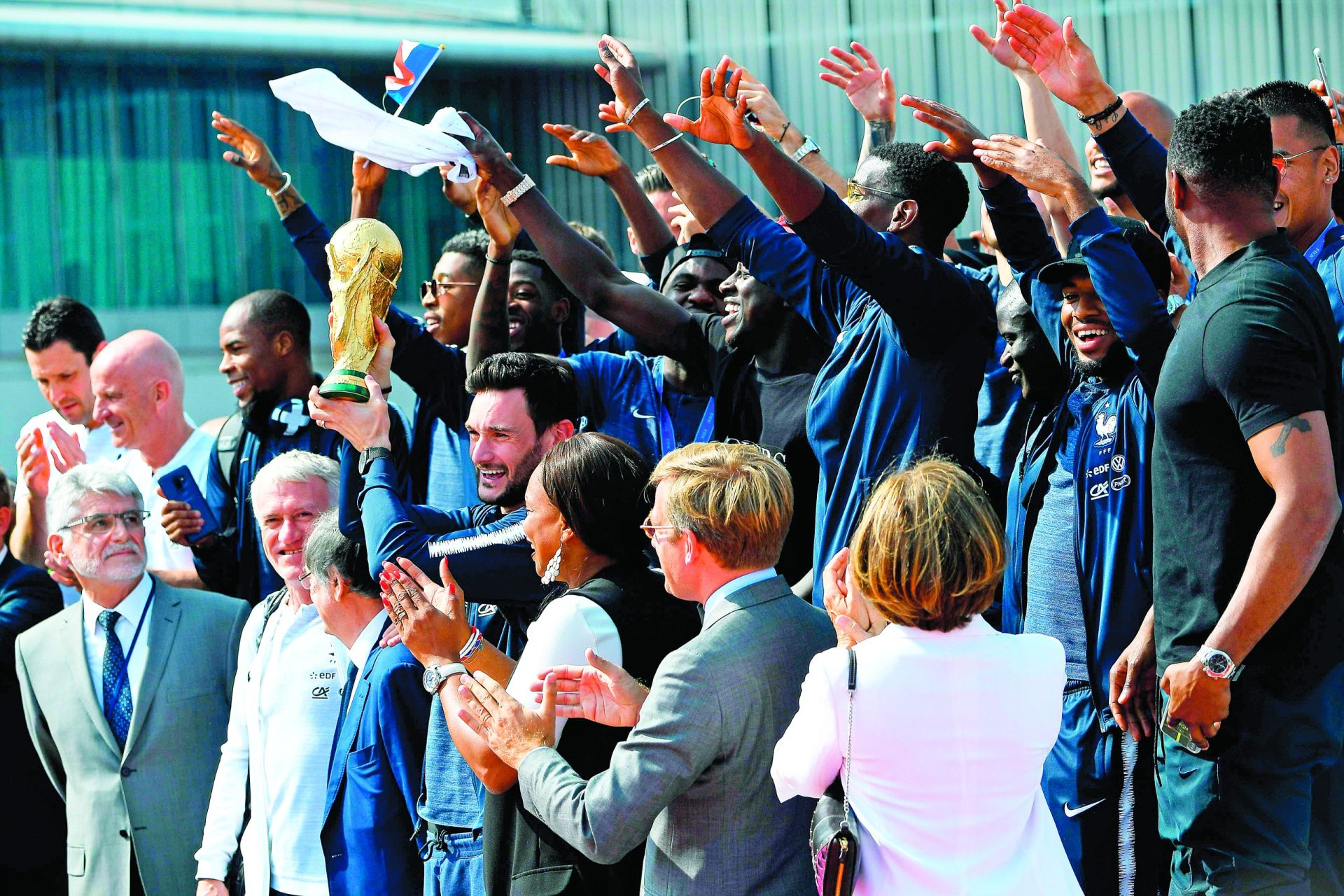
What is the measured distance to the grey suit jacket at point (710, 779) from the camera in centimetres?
277

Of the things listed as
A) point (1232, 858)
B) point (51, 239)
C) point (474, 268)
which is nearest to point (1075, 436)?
point (1232, 858)

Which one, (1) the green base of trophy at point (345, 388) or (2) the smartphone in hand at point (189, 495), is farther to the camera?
(2) the smartphone in hand at point (189, 495)

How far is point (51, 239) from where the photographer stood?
15.6 meters

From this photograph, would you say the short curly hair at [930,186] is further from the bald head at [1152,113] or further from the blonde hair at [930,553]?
the blonde hair at [930,553]

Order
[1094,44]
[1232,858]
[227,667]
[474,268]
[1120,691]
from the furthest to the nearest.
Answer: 1. [1094,44]
2. [474,268]
3. [227,667]
4. [1120,691]
5. [1232,858]

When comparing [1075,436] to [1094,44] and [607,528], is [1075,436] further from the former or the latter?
[1094,44]

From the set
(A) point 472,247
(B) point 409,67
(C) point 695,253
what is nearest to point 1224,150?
(B) point 409,67

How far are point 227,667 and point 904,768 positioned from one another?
10.7ft

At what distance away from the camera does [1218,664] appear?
2.96 metres

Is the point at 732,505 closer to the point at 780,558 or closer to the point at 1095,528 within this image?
the point at 1095,528

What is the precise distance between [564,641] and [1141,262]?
5.69 feet

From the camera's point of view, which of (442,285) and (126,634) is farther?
(442,285)

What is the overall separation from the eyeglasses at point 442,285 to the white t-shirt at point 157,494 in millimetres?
1149

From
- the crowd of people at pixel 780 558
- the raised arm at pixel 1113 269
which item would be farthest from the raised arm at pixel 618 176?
the raised arm at pixel 1113 269
